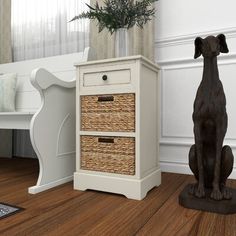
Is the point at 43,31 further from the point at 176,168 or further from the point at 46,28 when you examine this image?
the point at 176,168

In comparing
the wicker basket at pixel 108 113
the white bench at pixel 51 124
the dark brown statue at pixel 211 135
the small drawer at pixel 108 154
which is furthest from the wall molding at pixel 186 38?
the small drawer at pixel 108 154

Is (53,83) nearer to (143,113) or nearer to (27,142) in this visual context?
(143,113)

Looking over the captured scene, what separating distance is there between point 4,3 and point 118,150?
86.1 inches

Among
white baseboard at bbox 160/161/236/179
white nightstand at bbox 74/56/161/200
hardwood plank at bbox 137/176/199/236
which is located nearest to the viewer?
hardwood plank at bbox 137/176/199/236

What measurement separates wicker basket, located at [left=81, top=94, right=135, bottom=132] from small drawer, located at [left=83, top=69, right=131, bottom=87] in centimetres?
7

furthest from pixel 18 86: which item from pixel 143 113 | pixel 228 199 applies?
pixel 228 199

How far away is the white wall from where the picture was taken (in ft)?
5.66

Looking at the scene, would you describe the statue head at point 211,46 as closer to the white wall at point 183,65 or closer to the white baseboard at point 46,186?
the white wall at point 183,65

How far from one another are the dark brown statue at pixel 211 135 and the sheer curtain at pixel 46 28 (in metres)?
1.38

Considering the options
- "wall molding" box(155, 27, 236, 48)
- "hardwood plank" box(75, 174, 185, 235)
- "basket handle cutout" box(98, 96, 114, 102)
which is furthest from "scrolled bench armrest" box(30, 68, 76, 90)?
"wall molding" box(155, 27, 236, 48)

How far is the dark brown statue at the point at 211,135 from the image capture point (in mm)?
1099

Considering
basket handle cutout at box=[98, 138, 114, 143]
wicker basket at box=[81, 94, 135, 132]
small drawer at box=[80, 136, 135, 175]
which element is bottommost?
small drawer at box=[80, 136, 135, 175]

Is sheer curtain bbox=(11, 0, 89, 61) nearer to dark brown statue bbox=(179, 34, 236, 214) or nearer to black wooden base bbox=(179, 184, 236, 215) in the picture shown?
dark brown statue bbox=(179, 34, 236, 214)

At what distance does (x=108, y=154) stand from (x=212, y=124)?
57cm
